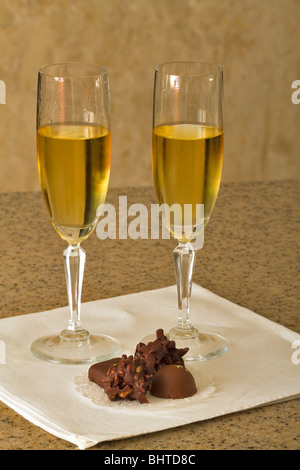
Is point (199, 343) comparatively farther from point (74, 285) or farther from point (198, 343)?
point (74, 285)

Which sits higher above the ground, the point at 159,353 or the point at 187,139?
the point at 187,139

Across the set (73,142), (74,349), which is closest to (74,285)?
(74,349)

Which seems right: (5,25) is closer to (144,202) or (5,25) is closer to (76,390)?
(144,202)

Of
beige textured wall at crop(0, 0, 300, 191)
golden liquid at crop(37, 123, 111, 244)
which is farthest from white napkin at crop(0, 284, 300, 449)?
beige textured wall at crop(0, 0, 300, 191)

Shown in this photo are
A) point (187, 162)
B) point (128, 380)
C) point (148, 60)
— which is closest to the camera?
point (128, 380)

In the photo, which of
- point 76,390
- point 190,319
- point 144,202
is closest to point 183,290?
point 190,319

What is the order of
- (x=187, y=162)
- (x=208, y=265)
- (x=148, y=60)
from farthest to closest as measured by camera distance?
(x=148, y=60), (x=208, y=265), (x=187, y=162)

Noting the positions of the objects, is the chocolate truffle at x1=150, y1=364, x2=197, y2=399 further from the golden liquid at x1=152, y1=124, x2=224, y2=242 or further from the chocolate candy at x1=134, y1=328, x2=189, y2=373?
the golden liquid at x1=152, y1=124, x2=224, y2=242
